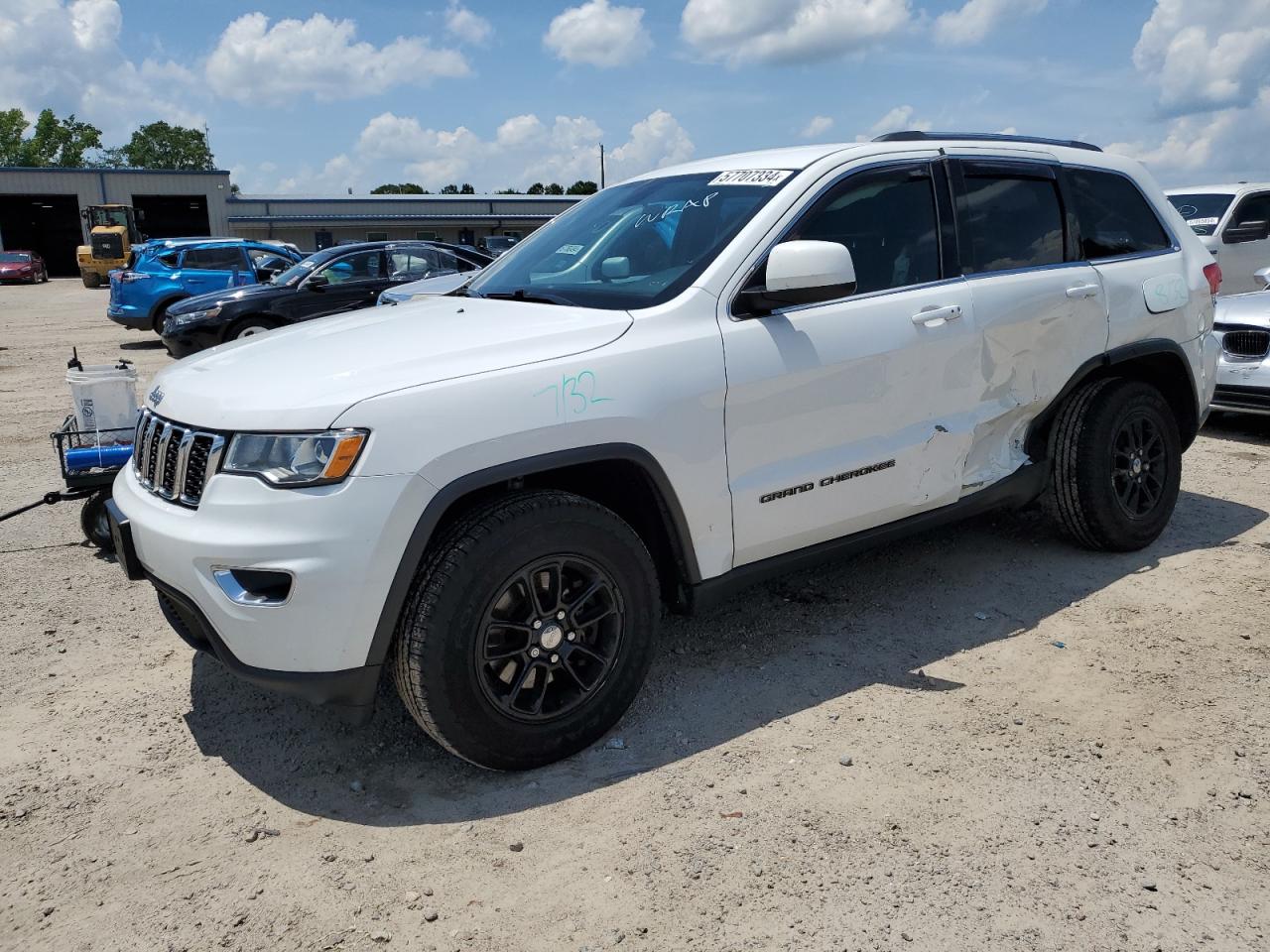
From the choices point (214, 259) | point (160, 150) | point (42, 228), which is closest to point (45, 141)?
point (160, 150)

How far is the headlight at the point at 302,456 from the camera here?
8.95ft

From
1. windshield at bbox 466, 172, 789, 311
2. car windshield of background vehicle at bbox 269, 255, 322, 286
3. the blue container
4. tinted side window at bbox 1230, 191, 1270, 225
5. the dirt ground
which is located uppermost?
tinted side window at bbox 1230, 191, 1270, 225

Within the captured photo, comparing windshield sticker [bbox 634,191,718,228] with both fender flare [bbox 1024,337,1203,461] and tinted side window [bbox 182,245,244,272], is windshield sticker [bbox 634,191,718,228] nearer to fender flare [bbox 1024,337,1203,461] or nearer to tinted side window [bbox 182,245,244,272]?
fender flare [bbox 1024,337,1203,461]

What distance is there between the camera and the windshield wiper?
365 centimetres

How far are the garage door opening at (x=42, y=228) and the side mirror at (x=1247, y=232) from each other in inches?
2346

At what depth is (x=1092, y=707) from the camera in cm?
353

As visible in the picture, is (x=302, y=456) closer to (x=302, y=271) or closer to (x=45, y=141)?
(x=302, y=271)

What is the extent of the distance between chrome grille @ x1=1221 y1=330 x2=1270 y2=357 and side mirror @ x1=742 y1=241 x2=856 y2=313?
5.67 metres

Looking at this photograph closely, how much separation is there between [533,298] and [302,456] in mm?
1312

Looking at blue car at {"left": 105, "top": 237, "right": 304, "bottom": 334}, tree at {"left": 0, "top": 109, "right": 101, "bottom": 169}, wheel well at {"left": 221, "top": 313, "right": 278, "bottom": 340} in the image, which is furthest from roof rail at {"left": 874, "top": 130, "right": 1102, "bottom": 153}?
tree at {"left": 0, "top": 109, "right": 101, "bottom": 169}

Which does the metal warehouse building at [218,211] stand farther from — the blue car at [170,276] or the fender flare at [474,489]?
the fender flare at [474,489]

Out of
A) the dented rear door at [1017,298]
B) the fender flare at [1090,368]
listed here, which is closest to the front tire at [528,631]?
the dented rear door at [1017,298]

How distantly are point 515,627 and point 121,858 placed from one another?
1.26 metres

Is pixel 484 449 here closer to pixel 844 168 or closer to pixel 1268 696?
pixel 844 168
